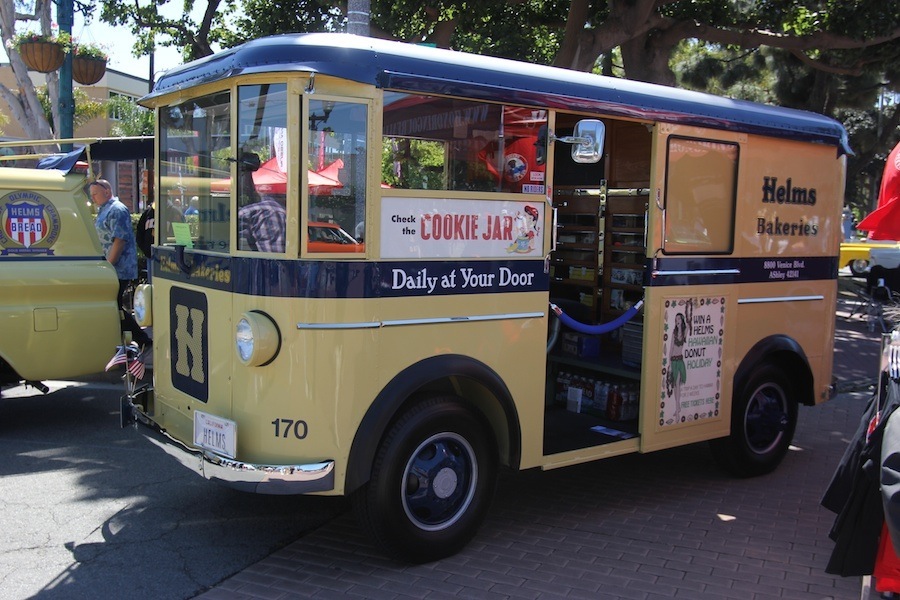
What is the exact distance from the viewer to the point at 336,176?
399 cm

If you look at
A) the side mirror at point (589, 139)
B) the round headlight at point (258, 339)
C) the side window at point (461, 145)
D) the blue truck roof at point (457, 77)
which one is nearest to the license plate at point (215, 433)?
the round headlight at point (258, 339)

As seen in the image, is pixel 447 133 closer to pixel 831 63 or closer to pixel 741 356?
pixel 741 356

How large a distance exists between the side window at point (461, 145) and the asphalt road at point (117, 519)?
225 cm

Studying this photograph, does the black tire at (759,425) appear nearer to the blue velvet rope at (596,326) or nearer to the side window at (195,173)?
the blue velvet rope at (596,326)

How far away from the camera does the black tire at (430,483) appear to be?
4.15 meters

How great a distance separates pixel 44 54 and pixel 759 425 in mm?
9455

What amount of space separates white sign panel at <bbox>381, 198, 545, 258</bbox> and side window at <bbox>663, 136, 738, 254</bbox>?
1.15 metres

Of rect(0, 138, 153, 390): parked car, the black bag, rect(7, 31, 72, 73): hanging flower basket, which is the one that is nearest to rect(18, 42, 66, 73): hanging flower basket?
rect(7, 31, 72, 73): hanging flower basket

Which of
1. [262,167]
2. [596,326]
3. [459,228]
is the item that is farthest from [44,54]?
[596,326]

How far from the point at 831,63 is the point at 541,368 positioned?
12.3m

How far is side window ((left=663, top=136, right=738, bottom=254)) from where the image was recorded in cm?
537

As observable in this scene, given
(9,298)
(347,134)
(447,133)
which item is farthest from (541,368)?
(9,298)

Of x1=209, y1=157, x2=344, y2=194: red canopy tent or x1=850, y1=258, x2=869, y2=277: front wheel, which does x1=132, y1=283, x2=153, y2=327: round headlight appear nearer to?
x1=209, y1=157, x2=344, y2=194: red canopy tent

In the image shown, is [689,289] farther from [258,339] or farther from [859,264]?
[859,264]
